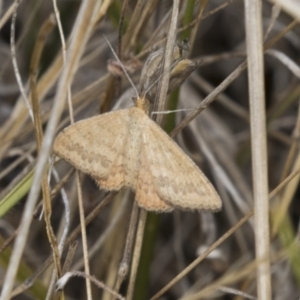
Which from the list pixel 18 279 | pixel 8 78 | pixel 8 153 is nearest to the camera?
pixel 18 279

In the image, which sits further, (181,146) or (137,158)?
(181,146)

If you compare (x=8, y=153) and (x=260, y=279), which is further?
(x=8, y=153)

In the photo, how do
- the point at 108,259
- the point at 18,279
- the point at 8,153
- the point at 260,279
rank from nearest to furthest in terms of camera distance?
the point at 260,279
the point at 18,279
the point at 8,153
the point at 108,259

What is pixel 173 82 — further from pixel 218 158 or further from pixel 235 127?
pixel 235 127

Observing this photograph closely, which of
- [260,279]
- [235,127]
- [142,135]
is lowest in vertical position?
[235,127]

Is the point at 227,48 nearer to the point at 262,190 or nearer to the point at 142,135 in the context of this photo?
the point at 142,135

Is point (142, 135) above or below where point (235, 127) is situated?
above

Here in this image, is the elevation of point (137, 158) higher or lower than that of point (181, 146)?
higher

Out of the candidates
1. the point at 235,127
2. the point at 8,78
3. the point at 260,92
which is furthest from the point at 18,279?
the point at 235,127
